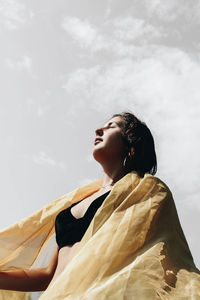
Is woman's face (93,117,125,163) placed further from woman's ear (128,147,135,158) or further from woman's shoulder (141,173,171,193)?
woman's shoulder (141,173,171,193)

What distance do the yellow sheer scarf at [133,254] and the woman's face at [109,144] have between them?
A: 1.13 feet

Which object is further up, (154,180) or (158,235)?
(154,180)

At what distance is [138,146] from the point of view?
2775 mm

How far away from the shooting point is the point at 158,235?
2023 mm

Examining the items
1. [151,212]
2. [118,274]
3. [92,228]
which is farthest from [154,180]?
[118,274]

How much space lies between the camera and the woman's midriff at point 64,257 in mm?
2295

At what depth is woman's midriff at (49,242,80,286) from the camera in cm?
229

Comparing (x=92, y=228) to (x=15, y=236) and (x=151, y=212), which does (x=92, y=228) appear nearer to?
(x=151, y=212)

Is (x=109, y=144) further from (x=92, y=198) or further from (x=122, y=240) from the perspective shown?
(x=122, y=240)

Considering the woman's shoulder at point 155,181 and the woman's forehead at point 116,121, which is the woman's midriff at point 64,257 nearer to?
the woman's shoulder at point 155,181

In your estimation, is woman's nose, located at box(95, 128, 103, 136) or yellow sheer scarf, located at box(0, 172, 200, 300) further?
woman's nose, located at box(95, 128, 103, 136)

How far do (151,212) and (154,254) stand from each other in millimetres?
301

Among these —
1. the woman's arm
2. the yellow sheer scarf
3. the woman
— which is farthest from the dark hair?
the woman's arm

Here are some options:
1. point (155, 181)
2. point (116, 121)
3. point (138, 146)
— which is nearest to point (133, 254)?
point (155, 181)
